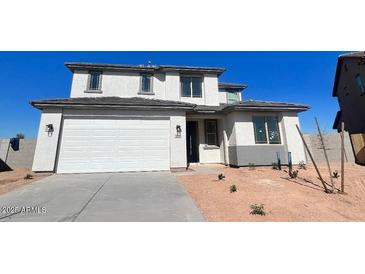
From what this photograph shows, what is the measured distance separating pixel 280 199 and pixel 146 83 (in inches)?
456

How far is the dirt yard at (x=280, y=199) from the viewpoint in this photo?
3848mm

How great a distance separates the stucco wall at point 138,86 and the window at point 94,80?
0.25 meters

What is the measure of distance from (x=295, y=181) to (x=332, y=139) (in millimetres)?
7870

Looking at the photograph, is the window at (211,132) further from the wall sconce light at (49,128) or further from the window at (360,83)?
the window at (360,83)

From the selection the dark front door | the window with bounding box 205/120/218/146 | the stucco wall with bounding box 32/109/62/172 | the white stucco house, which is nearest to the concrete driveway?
the stucco wall with bounding box 32/109/62/172

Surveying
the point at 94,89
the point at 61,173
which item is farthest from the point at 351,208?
the point at 94,89

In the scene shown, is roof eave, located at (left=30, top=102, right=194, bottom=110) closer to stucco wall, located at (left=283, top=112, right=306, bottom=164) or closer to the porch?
the porch

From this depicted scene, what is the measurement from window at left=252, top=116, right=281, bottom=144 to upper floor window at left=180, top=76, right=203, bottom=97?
179 inches

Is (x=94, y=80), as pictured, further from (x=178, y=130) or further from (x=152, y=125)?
(x=178, y=130)

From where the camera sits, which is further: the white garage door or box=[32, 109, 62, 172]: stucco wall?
the white garage door

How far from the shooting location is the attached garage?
30.1 feet

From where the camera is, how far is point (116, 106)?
976 cm

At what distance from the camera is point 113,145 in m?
9.62

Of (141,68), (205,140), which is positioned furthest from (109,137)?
(141,68)
